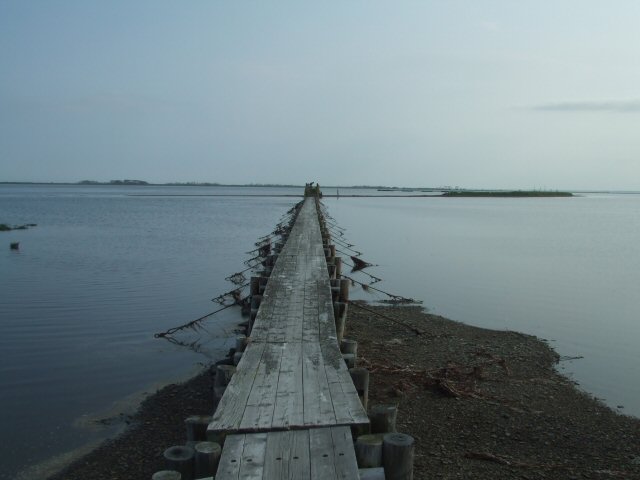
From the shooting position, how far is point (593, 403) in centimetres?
853

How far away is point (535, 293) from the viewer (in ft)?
59.4

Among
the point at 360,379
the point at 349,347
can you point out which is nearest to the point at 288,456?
the point at 360,379

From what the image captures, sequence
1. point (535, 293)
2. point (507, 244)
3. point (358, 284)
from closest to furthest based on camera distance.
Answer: point (535, 293)
point (358, 284)
point (507, 244)

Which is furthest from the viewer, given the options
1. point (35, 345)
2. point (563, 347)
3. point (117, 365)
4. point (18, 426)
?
point (563, 347)

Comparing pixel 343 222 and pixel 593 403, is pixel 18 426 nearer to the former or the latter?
pixel 593 403

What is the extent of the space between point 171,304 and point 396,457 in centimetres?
1206

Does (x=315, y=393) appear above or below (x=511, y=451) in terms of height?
above

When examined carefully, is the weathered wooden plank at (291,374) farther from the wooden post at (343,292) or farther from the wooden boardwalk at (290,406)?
the wooden post at (343,292)

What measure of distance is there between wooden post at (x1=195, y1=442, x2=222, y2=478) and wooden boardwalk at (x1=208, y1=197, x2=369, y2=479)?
3.3 inches

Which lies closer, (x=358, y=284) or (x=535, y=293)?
(x=535, y=293)

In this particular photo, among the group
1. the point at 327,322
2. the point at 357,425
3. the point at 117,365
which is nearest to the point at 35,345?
the point at 117,365

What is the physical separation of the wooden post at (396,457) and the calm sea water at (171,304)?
4.59 meters

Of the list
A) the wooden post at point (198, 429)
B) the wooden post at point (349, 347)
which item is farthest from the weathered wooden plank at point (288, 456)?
the wooden post at point (349, 347)

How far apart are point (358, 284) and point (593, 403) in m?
11.3
